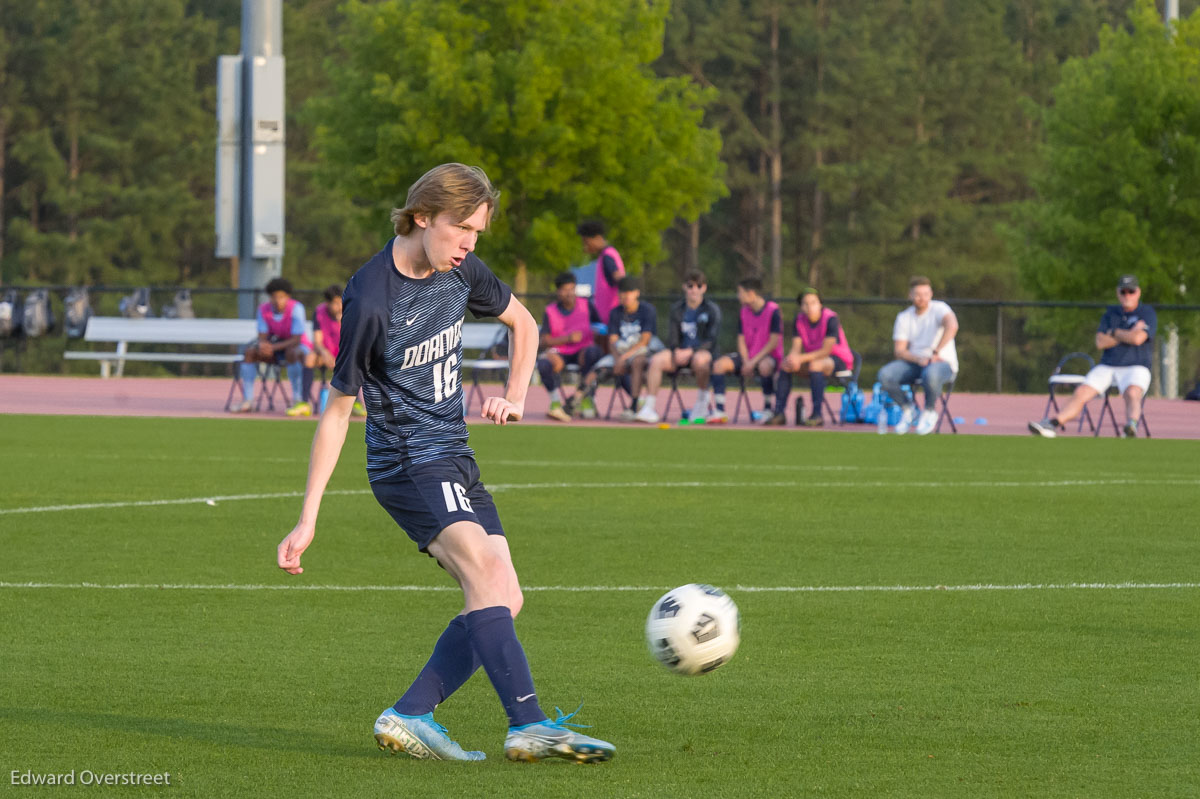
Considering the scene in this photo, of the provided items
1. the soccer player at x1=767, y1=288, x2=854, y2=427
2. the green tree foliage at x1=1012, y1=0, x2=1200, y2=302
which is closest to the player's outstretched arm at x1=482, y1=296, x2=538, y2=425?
the soccer player at x1=767, y1=288, x2=854, y2=427

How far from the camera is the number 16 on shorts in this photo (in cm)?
514

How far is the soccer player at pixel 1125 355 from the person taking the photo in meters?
19.5

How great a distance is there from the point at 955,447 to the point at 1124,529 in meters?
7.10

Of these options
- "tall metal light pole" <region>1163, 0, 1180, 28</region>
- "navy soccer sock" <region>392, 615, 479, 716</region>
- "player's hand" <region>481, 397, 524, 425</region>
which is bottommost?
"navy soccer sock" <region>392, 615, 479, 716</region>

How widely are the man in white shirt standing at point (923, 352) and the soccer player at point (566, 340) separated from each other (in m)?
3.68

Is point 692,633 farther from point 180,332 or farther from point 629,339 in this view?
point 180,332

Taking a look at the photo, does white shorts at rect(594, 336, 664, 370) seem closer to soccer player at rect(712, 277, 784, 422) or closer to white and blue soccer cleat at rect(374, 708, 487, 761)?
soccer player at rect(712, 277, 784, 422)

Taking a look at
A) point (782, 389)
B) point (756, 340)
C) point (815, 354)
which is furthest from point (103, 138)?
point (815, 354)

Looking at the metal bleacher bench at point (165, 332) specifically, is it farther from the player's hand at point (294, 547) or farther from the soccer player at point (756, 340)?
the player's hand at point (294, 547)

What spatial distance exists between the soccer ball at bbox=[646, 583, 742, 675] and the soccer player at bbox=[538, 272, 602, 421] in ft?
51.2

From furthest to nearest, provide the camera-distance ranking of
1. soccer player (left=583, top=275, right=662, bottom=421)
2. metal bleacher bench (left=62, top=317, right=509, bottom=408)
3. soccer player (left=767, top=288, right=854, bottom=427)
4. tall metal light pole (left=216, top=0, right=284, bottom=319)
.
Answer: tall metal light pole (left=216, top=0, right=284, bottom=319) → metal bleacher bench (left=62, top=317, right=509, bottom=408) → soccer player (left=583, top=275, right=662, bottom=421) → soccer player (left=767, top=288, right=854, bottom=427)

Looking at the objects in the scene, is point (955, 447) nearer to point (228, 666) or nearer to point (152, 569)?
point (152, 569)

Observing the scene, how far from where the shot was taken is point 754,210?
7181cm

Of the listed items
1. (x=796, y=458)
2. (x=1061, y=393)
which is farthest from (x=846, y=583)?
(x=1061, y=393)
